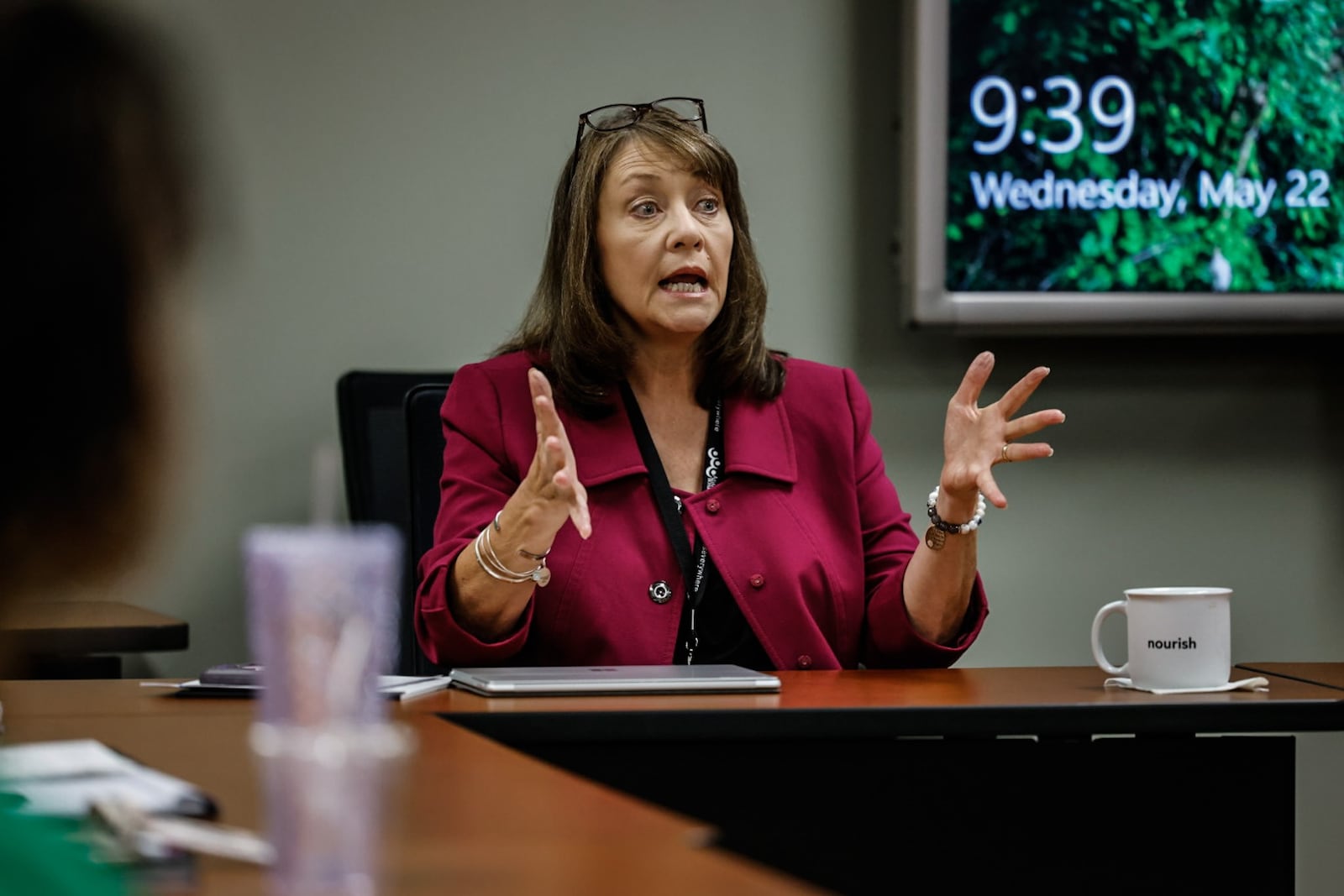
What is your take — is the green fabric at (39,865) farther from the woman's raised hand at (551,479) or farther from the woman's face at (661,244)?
the woman's face at (661,244)

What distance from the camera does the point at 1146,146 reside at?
305 cm

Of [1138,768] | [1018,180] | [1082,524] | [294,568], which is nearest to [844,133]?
[1018,180]

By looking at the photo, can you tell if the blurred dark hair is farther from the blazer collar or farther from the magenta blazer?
the blazer collar

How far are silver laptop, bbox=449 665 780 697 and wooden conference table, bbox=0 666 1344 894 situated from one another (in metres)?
0.02

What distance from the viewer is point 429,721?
1.39 metres

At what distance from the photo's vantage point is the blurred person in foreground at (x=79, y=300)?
52 cm

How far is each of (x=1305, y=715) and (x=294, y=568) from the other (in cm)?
127

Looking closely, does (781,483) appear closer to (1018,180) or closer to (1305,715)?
(1305,715)

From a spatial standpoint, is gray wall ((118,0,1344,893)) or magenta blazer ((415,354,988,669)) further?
gray wall ((118,0,1344,893))

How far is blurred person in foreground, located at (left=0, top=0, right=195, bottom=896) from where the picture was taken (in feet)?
1.71

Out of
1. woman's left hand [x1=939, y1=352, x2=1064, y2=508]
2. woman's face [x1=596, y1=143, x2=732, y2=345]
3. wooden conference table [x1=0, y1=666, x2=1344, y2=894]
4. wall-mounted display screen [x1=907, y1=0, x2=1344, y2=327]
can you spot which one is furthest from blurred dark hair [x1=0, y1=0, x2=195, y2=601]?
wall-mounted display screen [x1=907, y1=0, x2=1344, y2=327]

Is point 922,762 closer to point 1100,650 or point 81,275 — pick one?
point 1100,650

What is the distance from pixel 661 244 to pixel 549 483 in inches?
21.5

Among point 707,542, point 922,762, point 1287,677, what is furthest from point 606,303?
point 1287,677
